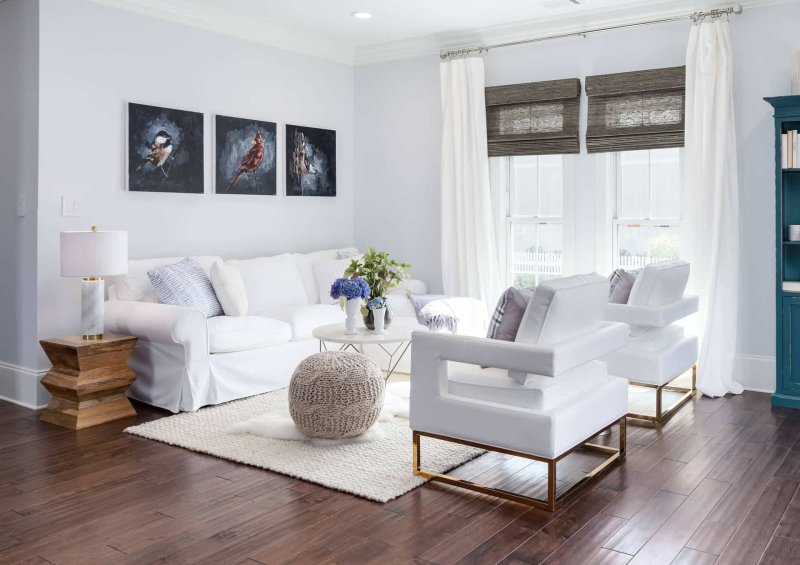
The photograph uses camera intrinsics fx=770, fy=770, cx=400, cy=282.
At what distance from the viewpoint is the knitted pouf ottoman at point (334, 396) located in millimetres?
3938

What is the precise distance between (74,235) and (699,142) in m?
4.14

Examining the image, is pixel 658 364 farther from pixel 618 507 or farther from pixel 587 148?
pixel 587 148

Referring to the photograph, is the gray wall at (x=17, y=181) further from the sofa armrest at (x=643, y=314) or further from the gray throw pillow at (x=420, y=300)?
the sofa armrest at (x=643, y=314)

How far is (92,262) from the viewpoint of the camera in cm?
455

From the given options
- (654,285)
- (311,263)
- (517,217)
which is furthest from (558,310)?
(311,263)

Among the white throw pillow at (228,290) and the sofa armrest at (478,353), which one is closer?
the sofa armrest at (478,353)

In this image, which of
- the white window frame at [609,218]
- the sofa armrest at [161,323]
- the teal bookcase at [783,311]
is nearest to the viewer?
the sofa armrest at [161,323]

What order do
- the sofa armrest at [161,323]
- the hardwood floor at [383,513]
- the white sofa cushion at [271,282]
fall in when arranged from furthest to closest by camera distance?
the white sofa cushion at [271,282] → the sofa armrest at [161,323] → the hardwood floor at [383,513]

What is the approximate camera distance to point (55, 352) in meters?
4.59

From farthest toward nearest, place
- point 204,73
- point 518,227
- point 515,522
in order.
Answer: point 518,227, point 204,73, point 515,522

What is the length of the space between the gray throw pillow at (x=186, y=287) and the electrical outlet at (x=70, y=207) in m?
0.62

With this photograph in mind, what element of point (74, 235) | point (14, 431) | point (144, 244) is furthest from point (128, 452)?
point (144, 244)

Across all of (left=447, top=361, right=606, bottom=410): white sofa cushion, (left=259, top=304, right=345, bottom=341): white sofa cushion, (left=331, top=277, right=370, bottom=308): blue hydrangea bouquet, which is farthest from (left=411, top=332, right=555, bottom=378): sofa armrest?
(left=259, top=304, right=345, bottom=341): white sofa cushion

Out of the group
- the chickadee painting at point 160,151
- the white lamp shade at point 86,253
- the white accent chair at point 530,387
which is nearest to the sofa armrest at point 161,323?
the white lamp shade at point 86,253
